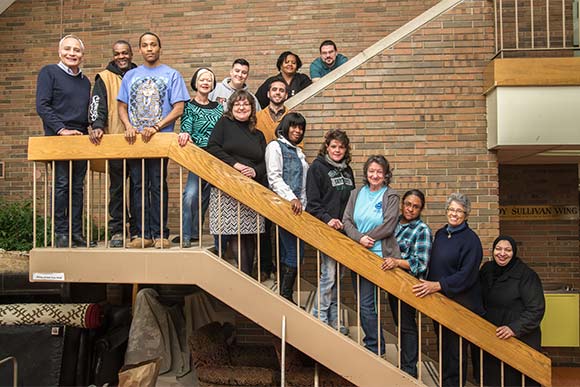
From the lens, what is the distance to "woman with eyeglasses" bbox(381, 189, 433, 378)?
13.1ft

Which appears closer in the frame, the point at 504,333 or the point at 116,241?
the point at 504,333

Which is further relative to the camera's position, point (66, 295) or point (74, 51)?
point (66, 295)

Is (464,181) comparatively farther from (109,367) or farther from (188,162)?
(109,367)

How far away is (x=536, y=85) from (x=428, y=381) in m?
2.97

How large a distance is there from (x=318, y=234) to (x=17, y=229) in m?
4.47

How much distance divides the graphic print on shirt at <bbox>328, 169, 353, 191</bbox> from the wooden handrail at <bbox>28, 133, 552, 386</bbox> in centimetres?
37

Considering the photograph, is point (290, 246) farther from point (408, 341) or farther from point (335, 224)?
point (408, 341)

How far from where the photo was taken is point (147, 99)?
13.4 ft

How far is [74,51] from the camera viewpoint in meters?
4.09

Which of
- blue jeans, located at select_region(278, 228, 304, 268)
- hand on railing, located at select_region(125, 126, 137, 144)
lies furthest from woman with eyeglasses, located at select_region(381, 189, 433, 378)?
hand on railing, located at select_region(125, 126, 137, 144)

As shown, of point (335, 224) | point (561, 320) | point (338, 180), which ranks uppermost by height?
point (338, 180)

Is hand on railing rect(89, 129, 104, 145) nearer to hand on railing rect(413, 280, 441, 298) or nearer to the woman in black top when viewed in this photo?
the woman in black top

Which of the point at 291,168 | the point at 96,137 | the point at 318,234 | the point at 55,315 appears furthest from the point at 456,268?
the point at 55,315

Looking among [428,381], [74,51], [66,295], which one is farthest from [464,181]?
[66,295]
